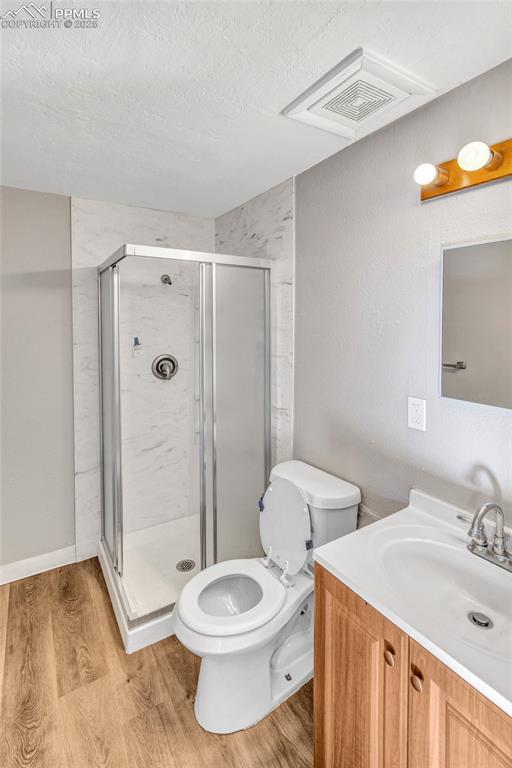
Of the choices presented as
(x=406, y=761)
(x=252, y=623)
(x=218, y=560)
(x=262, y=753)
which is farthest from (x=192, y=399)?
(x=406, y=761)

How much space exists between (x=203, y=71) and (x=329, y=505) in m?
1.64

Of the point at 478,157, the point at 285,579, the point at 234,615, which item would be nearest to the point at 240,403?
the point at 285,579

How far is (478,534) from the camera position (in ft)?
3.96

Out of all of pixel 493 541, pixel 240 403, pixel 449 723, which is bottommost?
pixel 449 723

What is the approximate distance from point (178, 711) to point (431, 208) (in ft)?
7.13

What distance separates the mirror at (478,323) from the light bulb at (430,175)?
0.75 ft

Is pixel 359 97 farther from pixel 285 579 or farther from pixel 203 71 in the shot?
pixel 285 579

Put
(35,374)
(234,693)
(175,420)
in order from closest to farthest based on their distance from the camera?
(234,693) < (35,374) < (175,420)

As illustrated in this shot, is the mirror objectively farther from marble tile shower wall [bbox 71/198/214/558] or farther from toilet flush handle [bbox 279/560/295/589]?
marble tile shower wall [bbox 71/198/214/558]

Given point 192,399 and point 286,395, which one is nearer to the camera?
point 286,395

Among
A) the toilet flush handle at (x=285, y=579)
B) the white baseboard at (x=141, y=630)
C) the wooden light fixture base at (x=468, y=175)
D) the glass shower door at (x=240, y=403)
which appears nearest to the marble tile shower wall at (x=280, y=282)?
the glass shower door at (x=240, y=403)

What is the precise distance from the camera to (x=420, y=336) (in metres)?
1.52

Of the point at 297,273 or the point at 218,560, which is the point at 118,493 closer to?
the point at 218,560

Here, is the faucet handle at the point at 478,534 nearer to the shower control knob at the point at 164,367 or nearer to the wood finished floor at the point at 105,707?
the wood finished floor at the point at 105,707
